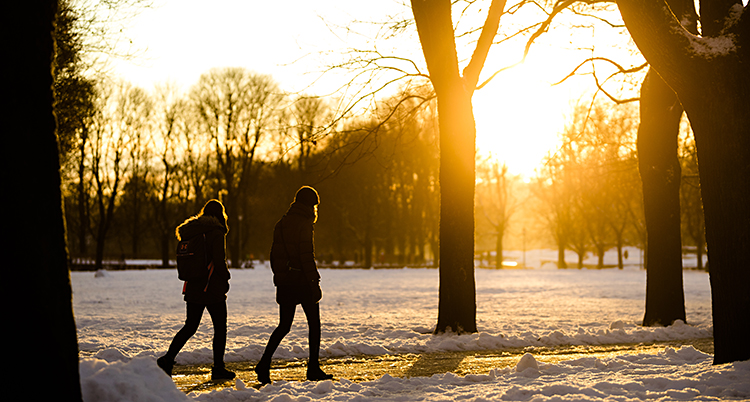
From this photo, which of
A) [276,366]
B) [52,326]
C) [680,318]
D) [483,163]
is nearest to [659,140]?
[680,318]

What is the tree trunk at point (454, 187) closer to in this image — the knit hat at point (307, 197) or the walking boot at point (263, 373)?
the knit hat at point (307, 197)

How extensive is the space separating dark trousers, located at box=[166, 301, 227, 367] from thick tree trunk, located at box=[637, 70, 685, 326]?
8.95m

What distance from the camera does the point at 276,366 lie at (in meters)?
8.00

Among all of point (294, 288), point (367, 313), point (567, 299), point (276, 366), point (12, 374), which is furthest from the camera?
point (567, 299)

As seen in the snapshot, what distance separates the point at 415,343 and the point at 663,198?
596cm

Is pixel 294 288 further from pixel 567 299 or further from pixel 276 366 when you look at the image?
pixel 567 299

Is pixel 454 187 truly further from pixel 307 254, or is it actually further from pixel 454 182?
pixel 307 254

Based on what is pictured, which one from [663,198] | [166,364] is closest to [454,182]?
[663,198]

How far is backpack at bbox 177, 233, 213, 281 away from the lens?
22.4 ft

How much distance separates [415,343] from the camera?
391 inches

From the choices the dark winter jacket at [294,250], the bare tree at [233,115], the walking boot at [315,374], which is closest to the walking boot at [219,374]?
the walking boot at [315,374]

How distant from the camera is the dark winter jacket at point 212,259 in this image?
6832 mm

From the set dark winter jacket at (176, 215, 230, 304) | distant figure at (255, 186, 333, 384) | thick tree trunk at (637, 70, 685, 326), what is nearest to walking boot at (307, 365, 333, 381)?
distant figure at (255, 186, 333, 384)

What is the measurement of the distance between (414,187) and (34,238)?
48823 mm
